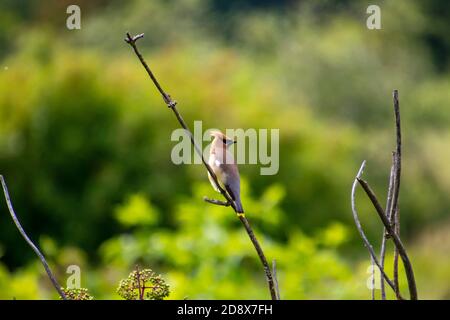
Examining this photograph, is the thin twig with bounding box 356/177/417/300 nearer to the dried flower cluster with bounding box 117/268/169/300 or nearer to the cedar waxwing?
the dried flower cluster with bounding box 117/268/169/300

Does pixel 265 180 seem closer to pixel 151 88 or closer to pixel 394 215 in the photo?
pixel 151 88

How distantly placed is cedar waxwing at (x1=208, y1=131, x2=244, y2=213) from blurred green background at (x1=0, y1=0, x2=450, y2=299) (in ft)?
6.59

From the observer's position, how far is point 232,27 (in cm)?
1339

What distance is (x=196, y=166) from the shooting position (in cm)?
730

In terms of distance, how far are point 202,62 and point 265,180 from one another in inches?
89.3

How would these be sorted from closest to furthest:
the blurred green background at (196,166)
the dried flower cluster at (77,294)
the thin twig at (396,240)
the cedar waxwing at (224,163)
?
the thin twig at (396,240) < the dried flower cluster at (77,294) < the cedar waxwing at (224,163) < the blurred green background at (196,166)

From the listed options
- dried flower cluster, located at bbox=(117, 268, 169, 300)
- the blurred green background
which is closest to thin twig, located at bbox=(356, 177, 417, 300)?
dried flower cluster, located at bbox=(117, 268, 169, 300)

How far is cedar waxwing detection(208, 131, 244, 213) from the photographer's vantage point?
1329mm

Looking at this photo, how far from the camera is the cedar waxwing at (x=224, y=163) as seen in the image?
4.36 feet

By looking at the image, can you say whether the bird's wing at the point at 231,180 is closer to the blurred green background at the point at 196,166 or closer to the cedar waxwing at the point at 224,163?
the cedar waxwing at the point at 224,163

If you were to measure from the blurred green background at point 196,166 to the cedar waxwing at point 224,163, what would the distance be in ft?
6.59

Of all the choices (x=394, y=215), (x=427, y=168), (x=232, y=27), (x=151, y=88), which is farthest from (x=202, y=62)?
(x=394, y=215)

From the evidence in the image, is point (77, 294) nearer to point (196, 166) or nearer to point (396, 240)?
point (396, 240)

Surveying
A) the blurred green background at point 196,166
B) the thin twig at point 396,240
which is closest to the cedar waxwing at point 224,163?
the thin twig at point 396,240
